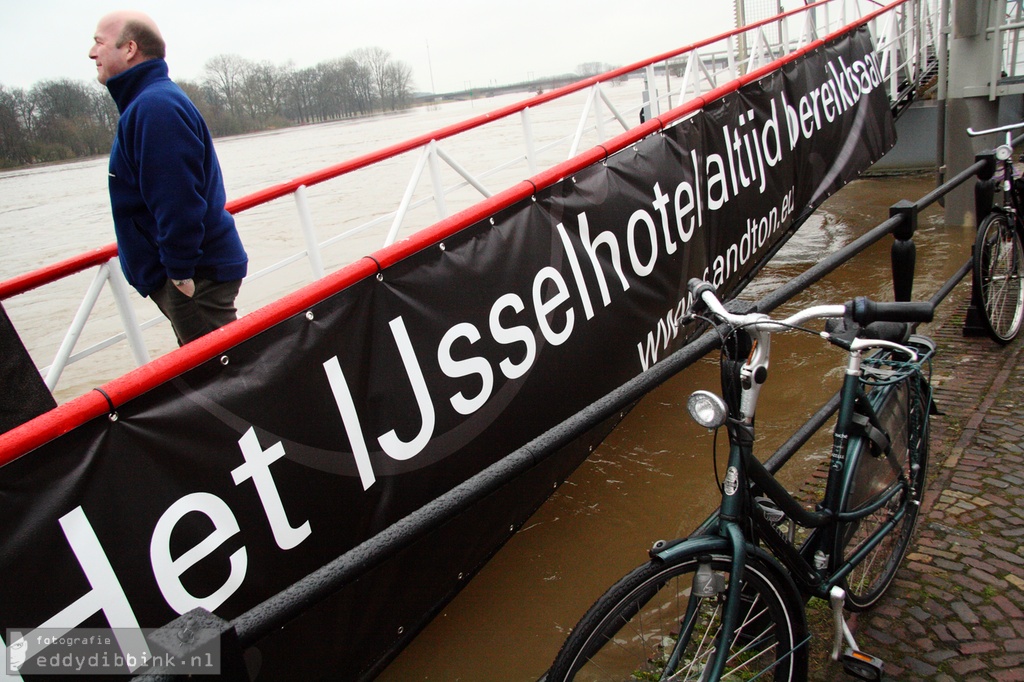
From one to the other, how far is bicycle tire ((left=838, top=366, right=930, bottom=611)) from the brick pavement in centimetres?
9

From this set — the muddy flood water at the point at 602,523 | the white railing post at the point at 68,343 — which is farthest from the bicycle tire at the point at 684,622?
the white railing post at the point at 68,343

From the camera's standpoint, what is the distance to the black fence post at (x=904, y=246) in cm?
322

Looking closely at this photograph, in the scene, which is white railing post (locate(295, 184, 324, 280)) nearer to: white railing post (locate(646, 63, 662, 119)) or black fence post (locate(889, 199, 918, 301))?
black fence post (locate(889, 199, 918, 301))

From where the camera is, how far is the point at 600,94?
257 inches

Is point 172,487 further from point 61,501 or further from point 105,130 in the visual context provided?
→ point 105,130

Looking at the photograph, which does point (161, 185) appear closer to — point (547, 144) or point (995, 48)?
point (547, 144)

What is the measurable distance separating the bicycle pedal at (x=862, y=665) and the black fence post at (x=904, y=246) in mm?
1810

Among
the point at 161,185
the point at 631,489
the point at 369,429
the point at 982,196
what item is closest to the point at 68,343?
the point at 161,185

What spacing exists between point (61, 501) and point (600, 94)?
5.76 m

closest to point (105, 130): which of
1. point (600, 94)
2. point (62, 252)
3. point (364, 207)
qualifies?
point (62, 252)

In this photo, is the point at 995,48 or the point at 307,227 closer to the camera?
the point at 307,227

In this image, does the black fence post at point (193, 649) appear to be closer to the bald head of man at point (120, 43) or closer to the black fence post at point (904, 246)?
the bald head of man at point (120, 43)

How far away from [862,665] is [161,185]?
3014 millimetres

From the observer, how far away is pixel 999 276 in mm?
4441
